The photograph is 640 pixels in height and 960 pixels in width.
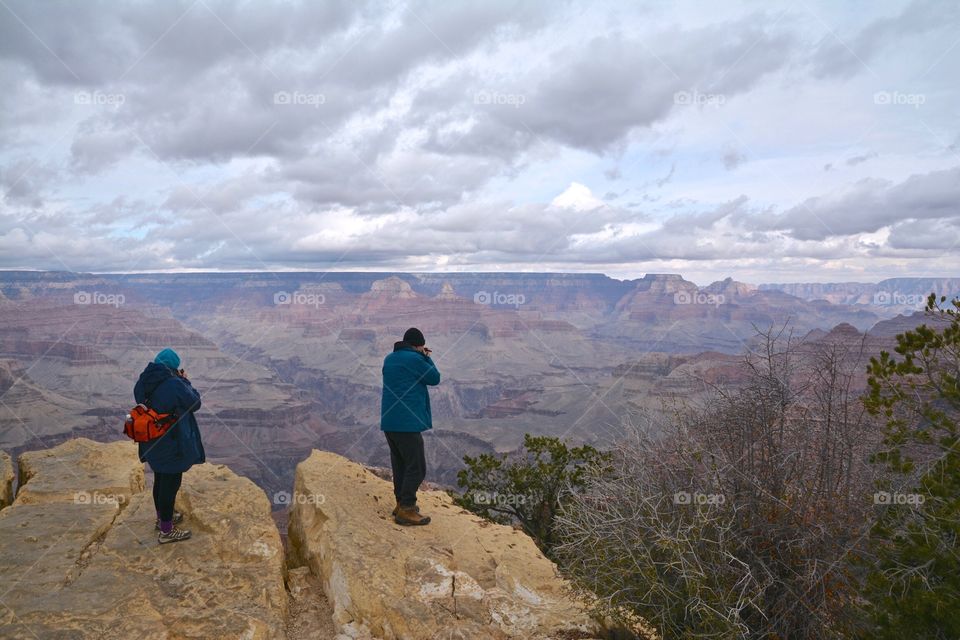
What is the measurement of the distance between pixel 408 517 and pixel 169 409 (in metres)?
3.08

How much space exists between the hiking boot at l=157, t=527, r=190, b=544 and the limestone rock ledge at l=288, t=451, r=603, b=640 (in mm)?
1300

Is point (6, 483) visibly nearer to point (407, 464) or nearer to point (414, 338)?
point (407, 464)

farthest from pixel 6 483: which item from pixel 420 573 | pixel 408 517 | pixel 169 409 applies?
pixel 420 573

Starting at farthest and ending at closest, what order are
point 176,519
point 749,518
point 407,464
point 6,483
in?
point 6,483 < point 407,464 < point 176,519 < point 749,518

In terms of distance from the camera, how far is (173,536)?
5.92 metres

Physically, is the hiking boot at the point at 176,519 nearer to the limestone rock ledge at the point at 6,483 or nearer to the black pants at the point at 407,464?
the black pants at the point at 407,464

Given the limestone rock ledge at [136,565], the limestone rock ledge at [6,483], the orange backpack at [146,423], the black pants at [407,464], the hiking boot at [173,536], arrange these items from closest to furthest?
the limestone rock ledge at [136,565], the orange backpack at [146,423], the hiking boot at [173,536], the black pants at [407,464], the limestone rock ledge at [6,483]

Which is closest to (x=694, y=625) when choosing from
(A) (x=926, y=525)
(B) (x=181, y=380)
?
(A) (x=926, y=525)

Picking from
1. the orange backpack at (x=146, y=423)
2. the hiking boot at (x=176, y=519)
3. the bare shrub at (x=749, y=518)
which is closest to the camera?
the bare shrub at (x=749, y=518)

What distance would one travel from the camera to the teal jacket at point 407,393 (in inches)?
259

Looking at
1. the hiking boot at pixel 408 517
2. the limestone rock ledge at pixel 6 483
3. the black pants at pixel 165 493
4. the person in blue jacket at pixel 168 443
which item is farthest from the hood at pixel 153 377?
the limestone rock ledge at pixel 6 483

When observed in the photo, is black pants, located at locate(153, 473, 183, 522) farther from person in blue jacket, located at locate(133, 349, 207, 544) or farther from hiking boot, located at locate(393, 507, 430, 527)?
hiking boot, located at locate(393, 507, 430, 527)

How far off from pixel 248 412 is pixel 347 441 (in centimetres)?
2167

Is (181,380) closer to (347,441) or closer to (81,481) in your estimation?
(81,481)
